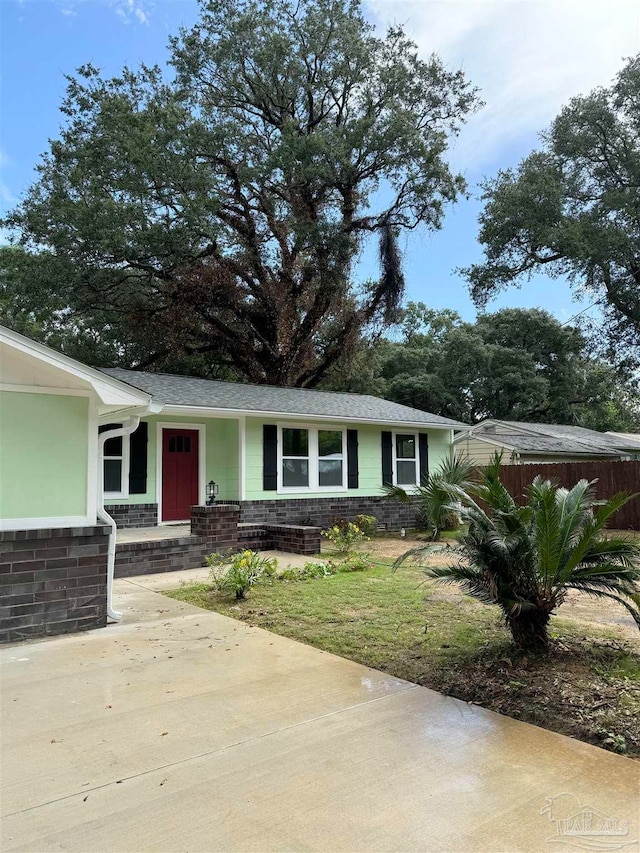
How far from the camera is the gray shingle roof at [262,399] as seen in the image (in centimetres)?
1125

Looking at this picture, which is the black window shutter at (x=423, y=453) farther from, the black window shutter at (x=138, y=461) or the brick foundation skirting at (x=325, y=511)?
the black window shutter at (x=138, y=461)

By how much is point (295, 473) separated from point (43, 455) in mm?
7624

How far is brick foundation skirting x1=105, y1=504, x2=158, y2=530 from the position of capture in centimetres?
1046

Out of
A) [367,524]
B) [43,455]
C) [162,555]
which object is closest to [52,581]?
[43,455]

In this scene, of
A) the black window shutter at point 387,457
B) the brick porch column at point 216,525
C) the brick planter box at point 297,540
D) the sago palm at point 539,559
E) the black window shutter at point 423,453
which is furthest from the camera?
the black window shutter at point 423,453

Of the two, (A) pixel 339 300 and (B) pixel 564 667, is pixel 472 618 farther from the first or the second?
(A) pixel 339 300

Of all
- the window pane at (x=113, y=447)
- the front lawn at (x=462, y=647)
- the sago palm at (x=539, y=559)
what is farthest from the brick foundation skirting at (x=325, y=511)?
the sago palm at (x=539, y=559)

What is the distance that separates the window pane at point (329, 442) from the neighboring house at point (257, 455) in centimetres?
2

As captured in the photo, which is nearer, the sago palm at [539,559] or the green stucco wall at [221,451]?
the sago palm at [539,559]

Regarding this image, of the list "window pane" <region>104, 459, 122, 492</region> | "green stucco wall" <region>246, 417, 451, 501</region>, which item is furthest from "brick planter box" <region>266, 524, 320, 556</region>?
"window pane" <region>104, 459, 122, 492</region>

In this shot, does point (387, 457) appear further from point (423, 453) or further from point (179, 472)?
point (179, 472)

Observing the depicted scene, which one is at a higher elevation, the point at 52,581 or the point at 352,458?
the point at 352,458

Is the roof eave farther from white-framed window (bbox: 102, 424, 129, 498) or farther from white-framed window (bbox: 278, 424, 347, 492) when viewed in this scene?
white-framed window (bbox: 102, 424, 129, 498)

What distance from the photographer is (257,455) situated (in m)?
12.0
